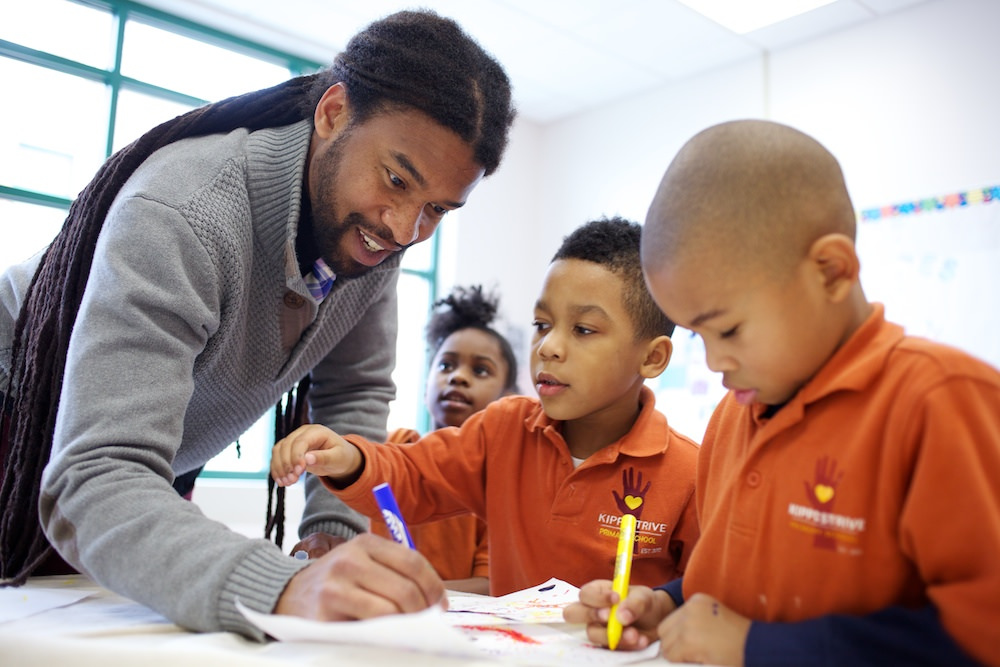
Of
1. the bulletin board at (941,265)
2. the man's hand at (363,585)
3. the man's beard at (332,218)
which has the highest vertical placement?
the bulletin board at (941,265)

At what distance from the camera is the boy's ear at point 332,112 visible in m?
1.21

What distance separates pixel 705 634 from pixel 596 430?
65 cm

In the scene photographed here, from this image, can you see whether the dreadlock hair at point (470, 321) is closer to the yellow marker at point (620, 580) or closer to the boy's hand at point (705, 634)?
the yellow marker at point (620, 580)

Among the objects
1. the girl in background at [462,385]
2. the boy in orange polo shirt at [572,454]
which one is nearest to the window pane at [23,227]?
the girl in background at [462,385]

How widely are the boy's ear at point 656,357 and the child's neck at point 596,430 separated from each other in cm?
7

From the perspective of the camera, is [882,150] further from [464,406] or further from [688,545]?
[688,545]

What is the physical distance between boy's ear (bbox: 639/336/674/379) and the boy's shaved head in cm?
55

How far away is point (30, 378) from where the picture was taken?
3.53 ft

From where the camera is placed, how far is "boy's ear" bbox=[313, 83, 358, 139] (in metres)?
1.21

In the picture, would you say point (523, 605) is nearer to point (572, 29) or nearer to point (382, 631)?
point (382, 631)

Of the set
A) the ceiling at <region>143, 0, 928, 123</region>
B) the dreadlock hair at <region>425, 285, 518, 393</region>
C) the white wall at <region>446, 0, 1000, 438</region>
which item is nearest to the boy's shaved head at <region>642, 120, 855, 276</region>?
the dreadlock hair at <region>425, 285, 518, 393</region>

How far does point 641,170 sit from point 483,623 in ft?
14.3

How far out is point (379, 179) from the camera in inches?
45.9

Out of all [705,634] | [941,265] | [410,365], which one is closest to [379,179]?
[705,634]
